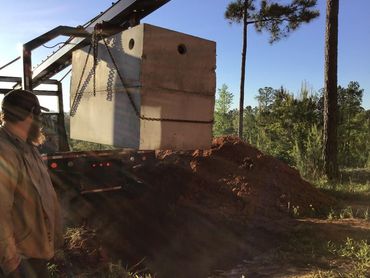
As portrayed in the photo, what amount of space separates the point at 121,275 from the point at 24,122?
8.10ft

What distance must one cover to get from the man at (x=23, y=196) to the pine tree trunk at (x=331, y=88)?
9697 millimetres

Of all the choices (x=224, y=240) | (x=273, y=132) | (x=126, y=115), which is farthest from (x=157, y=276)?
(x=273, y=132)

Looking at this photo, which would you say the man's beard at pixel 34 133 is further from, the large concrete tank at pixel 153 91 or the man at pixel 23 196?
the large concrete tank at pixel 153 91

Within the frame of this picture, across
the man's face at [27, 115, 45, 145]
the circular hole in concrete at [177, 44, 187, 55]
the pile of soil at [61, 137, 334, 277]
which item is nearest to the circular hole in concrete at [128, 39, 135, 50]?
the circular hole in concrete at [177, 44, 187, 55]

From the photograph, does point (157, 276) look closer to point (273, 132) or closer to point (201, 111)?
point (201, 111)

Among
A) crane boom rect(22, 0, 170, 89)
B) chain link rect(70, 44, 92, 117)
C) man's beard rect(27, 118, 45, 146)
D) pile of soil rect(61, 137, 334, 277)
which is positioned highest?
crane boom rect(22, 0, 170, 89)

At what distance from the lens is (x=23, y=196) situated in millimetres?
2342

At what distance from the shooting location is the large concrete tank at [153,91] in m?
5.21

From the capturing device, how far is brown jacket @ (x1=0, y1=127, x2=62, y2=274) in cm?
220

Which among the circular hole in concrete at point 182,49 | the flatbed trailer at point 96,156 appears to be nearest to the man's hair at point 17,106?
the circular hole in concrete at point 182,49

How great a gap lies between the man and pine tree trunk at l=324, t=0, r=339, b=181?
382 inches

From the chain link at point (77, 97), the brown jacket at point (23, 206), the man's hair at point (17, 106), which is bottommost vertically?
the brown jacket at point (23, 206)

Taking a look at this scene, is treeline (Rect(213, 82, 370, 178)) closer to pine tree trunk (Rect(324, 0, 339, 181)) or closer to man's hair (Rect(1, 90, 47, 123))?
pine tree trunk (Rect(324, 0, 339, 181))

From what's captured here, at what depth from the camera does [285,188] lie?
817cm
